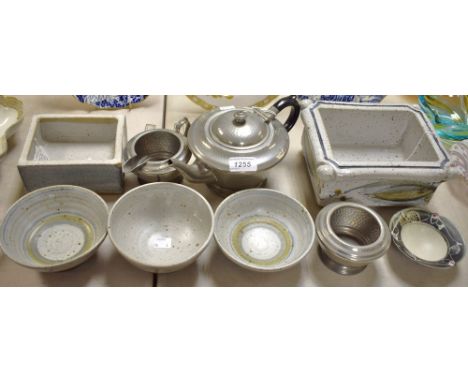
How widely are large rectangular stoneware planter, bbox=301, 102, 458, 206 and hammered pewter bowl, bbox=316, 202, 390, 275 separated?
0.30 feet

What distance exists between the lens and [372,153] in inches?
64.5

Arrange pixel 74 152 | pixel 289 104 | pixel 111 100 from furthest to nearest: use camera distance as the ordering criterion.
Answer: pixel 111 100, pixel 74 152, pixel 289 104

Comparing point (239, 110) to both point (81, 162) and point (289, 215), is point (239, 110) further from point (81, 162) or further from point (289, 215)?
point (81, 162)

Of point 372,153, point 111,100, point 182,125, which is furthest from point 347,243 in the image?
point 111,100

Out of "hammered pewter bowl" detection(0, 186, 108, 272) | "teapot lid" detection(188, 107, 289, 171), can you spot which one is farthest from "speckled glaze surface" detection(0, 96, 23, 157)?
"teapot lid" detection(188, 107, 289, 171)

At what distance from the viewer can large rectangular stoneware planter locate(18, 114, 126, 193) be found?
132 centimetres

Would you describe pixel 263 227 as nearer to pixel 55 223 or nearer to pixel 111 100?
pixel 55 223

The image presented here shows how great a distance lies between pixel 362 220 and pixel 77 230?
0.97 metres

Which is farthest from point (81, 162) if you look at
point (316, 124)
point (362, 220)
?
point (362, 220)

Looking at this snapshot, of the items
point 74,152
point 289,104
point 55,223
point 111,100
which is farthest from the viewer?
point 111,100

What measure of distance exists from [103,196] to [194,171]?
1.27ft

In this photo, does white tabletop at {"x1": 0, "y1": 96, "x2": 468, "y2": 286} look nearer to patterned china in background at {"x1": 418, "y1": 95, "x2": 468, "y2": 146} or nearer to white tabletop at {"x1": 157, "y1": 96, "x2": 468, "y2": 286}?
white tabletop at {"x1": 157, "y1": 96, "x2": 468, "y2": 286}

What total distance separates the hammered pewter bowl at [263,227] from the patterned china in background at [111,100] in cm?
79

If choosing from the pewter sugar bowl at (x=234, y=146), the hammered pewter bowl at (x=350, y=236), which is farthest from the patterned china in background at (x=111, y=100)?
the hammered pewter bowl at (x=350, y=236)
